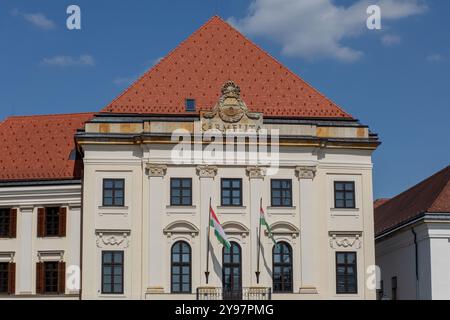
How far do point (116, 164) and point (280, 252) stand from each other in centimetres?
845

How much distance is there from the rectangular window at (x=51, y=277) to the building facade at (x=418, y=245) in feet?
56.6

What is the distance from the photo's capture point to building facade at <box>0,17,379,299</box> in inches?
1762

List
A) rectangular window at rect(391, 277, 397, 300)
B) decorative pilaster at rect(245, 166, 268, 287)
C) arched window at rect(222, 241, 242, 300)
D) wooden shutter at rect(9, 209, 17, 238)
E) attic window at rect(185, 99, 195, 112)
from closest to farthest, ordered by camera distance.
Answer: arched window at rect(222, 241, 242, 300) → decorative pilaster at rect(245, 166, 268, 287) → attic window at rect(185, 99, 195, 112) → wooden shutter at rect(9, 209, 17, 238) → rectangular window at rect(391, 277, 397, 300)

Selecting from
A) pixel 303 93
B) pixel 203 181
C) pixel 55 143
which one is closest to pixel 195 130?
pixel 203 181

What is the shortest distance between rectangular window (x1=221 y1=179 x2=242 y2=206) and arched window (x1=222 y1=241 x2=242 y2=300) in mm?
1847

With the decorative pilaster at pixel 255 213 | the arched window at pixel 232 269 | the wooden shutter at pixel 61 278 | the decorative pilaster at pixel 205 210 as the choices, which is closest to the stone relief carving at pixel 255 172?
the decorative pilaster at pixel 255 213

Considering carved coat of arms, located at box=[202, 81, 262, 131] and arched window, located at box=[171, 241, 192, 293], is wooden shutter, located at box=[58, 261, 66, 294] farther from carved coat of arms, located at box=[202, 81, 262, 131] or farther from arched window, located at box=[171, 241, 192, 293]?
carved coat of arms, located at box=[202, 81, 262, 131]

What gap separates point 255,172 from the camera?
150ft

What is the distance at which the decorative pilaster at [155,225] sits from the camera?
44.3 metres

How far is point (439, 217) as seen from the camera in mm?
47062

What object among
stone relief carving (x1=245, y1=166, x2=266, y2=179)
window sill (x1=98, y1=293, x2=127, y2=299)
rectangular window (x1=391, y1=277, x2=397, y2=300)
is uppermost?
stone relief carving (x1=245, y1=166, x2=266, y2=179)

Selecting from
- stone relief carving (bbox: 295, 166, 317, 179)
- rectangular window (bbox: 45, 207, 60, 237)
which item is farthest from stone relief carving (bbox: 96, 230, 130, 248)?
stone relief carving (bbox: 295, 166, 317, 179)

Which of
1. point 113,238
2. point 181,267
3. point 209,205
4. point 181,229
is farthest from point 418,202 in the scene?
point 113,238
